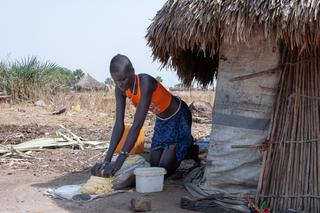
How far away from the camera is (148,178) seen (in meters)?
5.09

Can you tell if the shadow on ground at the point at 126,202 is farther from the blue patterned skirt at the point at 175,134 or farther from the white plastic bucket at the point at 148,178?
the blue patterned skirt at the point at 175,134

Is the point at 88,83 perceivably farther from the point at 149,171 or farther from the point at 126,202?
the point at 126,202

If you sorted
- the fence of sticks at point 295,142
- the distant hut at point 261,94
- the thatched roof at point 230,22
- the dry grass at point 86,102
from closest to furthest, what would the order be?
1. the thatched roof at point 230,22
2. the distant hut at point 261,94
3. the fence of sticks at point 295,142
4. the dry grass at point 86,102

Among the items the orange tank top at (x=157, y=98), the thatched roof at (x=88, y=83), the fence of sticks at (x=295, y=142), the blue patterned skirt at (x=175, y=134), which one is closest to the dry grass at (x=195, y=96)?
the thatched roof at (x=88, y=83)

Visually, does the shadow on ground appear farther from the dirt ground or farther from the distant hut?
the distant hut

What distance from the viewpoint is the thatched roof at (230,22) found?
4.21 m

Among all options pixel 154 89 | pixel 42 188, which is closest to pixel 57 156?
pixel 42 188

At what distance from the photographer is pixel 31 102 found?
46.0 feet

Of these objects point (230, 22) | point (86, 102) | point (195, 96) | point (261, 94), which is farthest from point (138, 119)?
point (195, 96)

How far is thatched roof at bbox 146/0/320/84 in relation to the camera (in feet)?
13.8

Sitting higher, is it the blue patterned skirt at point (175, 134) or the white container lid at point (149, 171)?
the blue patterned skirt at point (175, 134)

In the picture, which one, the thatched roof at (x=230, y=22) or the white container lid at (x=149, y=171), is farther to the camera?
the white container lid at (x=149, y=171)

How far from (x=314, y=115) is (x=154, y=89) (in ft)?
5.33

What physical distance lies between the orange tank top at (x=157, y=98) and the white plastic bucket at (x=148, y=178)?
2.29 ft
